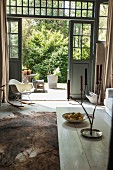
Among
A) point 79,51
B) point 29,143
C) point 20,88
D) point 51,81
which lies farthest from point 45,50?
point 29,143

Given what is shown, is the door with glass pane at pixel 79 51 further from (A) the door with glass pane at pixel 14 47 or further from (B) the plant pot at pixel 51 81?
(B) the plant pot at pixel 51 81

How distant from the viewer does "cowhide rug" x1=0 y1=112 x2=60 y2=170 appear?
8.41 feet

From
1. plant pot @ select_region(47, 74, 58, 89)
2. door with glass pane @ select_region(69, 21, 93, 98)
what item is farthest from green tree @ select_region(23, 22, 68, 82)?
Answer: door with glass pane @ select_region(69, 21, 93, 98)

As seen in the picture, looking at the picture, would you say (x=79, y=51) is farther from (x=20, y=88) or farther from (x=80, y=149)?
(x=80, y=149)

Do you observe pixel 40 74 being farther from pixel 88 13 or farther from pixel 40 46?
pixel 88 13

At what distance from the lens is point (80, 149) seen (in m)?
2.09

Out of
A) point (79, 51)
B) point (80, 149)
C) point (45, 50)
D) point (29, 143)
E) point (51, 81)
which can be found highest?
point (45, 50)

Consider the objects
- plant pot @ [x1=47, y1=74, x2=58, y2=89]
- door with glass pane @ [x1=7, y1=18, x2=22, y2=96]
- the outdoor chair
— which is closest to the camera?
the outdoor chair

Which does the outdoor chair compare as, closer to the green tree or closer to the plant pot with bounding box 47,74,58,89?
the plant pot with bounding box 47,74,58,89

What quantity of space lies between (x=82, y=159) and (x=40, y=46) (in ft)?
28.8

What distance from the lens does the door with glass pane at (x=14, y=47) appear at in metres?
6.27

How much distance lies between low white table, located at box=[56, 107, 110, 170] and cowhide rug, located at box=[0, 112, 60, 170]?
0.36m

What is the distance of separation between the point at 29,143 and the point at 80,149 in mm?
1281

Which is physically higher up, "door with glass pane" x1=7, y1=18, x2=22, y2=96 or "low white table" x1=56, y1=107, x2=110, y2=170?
"door with glass pane" x1=7, y1=18, x2=22, y2=96
